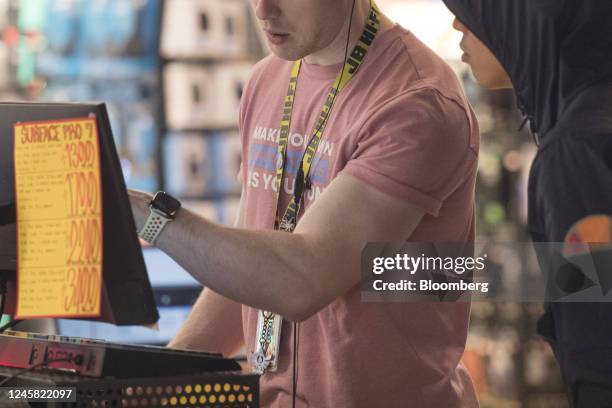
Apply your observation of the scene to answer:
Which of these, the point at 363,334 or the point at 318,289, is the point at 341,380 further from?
the point at 318,289

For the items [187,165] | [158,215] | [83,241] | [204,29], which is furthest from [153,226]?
[204,29]

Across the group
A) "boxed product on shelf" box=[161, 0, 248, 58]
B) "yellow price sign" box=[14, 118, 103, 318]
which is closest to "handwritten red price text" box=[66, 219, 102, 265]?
"yellow price sign" box=[14, 118, 103, 318]

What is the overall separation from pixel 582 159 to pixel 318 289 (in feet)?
1.62

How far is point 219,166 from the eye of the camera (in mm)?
4090

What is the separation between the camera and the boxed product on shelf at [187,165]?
13.3 feet

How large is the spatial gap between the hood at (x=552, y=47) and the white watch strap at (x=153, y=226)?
0.65 meters

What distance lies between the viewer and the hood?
1573mm

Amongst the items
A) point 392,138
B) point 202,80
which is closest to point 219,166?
point 202,80

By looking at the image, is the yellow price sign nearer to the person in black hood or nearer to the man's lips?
the man's lips

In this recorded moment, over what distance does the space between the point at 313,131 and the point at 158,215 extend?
0.41 meters

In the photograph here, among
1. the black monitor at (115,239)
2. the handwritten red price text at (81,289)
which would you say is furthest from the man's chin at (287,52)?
the handwritten red price text at (81,289)

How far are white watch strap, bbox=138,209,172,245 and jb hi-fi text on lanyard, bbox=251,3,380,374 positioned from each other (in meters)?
0.30

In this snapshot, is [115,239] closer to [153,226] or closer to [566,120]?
[153,226]

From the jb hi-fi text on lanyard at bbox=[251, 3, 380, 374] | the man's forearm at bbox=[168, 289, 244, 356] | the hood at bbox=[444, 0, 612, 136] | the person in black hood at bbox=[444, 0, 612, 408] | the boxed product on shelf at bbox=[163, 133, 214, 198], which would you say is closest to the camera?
the person in black hood at bbox=[444, 0, 612, 408]
